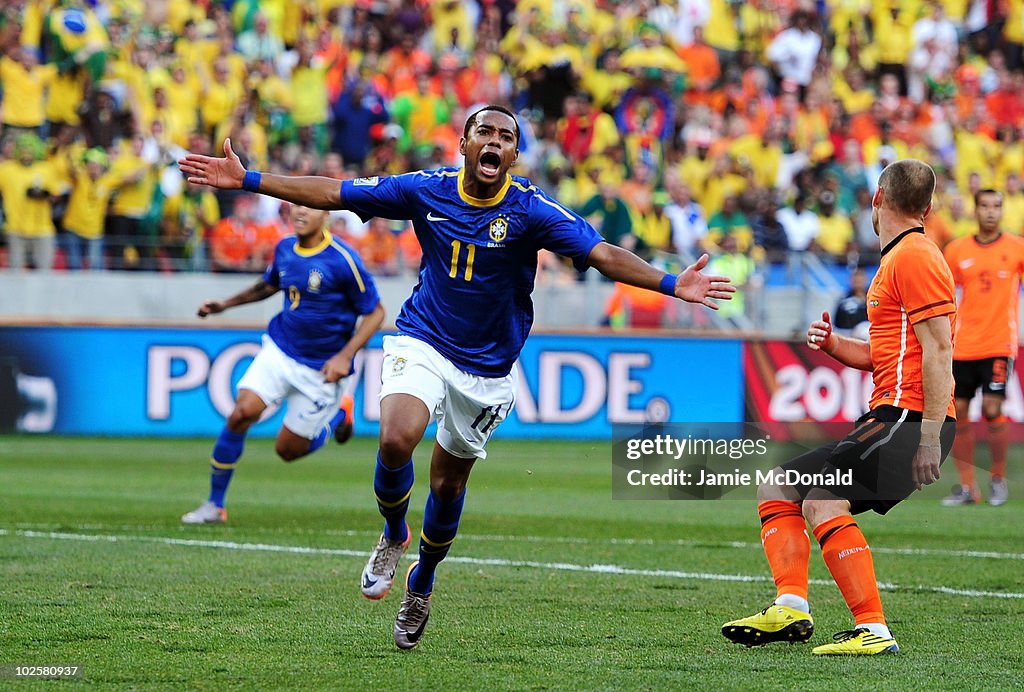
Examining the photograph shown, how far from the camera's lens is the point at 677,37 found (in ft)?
79.3

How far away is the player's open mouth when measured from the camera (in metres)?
6.52

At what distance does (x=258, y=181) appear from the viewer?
6547 millimetres

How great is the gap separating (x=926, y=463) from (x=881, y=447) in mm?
218

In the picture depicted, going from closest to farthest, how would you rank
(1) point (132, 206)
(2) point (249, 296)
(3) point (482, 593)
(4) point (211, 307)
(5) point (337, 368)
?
(3) point (482, 593) → (5) point (337, 368) → (4) point (211, 307) → (2) point (249, 296) → (1) point (132, 206)

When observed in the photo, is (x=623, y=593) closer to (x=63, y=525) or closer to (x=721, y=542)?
(x=721, y=542)

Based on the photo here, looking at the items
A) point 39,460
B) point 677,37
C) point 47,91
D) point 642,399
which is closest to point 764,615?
point 39,460

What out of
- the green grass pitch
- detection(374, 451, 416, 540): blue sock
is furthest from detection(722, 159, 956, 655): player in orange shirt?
detection(374, 451, 416, 540): blue sock

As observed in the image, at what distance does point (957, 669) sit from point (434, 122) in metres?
16.4

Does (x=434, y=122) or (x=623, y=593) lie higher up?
(x=434, y=122)

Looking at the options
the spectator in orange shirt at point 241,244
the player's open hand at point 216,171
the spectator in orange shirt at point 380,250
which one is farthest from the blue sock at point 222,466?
the spectator in orange shirt at point 380,250

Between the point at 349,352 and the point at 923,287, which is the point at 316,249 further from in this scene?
the point at 923,287

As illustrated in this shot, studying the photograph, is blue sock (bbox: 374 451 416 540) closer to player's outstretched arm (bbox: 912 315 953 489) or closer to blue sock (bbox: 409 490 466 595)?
blue sock (bbox: 409 490 466 595)

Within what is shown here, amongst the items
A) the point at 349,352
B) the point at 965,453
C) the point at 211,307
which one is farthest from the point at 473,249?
the point at 965,453

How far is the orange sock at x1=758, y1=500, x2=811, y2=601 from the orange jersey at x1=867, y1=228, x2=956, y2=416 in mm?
578
